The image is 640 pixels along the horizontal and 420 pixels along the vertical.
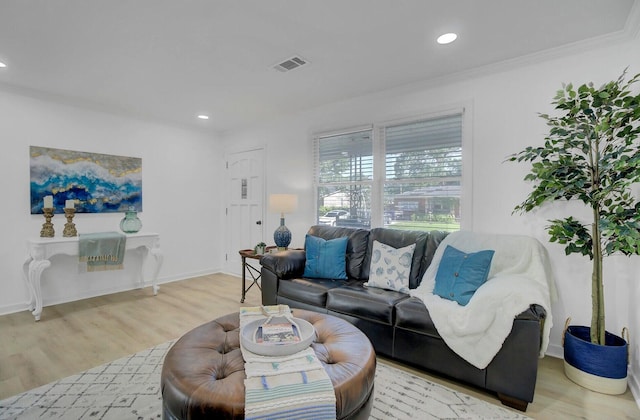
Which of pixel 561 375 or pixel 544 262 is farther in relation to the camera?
pixel 544 262

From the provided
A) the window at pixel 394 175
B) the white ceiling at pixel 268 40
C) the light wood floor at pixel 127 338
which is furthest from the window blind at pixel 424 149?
the light wood floor at pixel 127 338

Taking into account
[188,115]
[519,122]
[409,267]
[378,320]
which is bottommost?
[378,320]

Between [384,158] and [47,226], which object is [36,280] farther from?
[384,158]

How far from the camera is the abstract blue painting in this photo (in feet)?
11.8

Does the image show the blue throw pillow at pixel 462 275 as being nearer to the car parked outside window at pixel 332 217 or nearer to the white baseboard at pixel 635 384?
the white baseboard at pixel 635 384

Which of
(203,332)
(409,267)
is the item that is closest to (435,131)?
(409,267)

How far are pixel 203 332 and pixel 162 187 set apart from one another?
11.5ft

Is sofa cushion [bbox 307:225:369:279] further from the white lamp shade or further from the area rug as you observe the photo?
the area rug

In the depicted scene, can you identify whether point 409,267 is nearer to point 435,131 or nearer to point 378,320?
point 378,320

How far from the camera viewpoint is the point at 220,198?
17.8 ft

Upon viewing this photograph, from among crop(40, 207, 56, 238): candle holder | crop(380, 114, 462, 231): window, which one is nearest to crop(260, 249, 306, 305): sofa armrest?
crop(380, 114, 462, 231): window

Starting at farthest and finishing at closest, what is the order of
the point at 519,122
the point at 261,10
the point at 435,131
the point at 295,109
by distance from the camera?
1. the point at 295,109
2. the point at 435,131
3. the point at 519,122
4. the point at 261,10

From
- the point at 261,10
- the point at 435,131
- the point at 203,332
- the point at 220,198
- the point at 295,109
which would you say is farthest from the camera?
the point at 220,198

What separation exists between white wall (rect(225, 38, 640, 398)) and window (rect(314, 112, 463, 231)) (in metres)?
0.17
